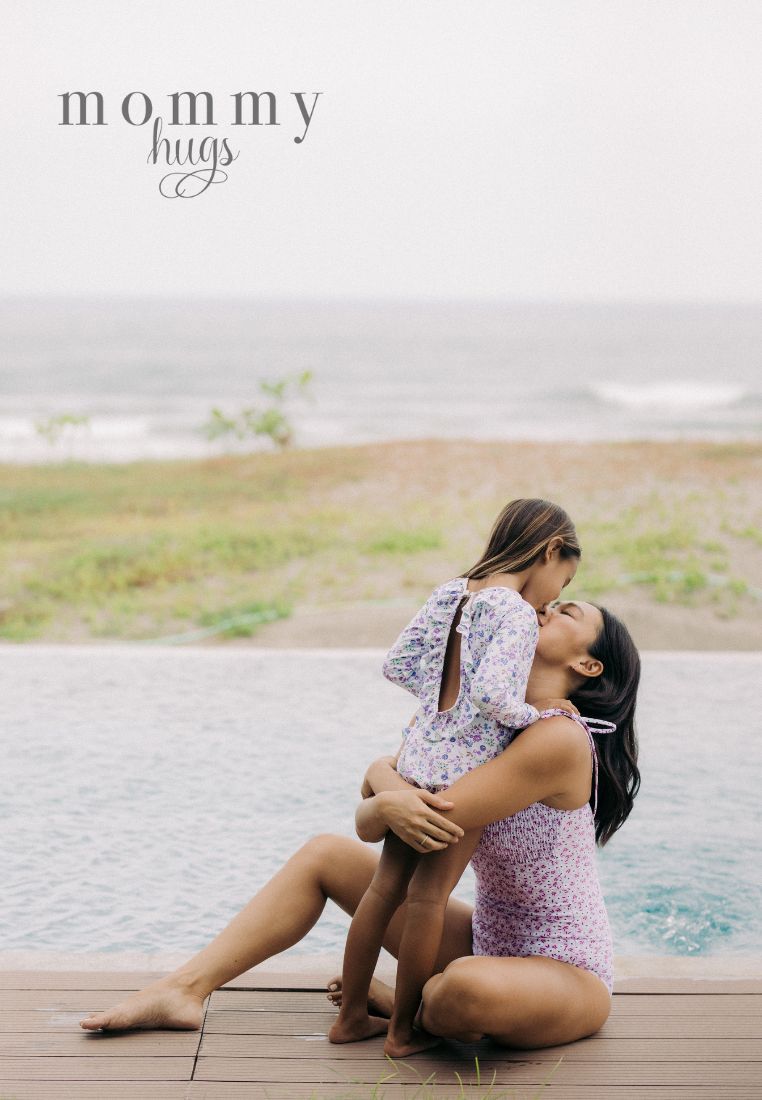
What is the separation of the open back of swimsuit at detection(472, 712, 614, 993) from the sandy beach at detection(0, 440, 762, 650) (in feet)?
15.2

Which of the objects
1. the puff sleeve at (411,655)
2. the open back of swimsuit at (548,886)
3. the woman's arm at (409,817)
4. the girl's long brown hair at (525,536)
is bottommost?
the open back of swimsuit at (548,886)

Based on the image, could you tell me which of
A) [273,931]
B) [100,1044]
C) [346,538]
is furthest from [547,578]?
[346,538]

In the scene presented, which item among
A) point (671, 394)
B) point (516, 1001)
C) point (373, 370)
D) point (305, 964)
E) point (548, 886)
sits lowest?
point (305, 964)

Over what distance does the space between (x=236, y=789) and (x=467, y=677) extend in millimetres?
1906

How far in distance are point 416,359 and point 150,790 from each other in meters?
19.4

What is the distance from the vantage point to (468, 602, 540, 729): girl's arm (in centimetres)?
160

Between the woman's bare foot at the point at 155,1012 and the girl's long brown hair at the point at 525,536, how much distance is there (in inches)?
27.0

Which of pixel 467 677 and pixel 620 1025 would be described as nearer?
pixel 467 677

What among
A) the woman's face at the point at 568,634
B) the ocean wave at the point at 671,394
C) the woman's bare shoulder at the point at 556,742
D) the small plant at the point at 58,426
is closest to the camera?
the woman's bare shoulder at the point at 556,742

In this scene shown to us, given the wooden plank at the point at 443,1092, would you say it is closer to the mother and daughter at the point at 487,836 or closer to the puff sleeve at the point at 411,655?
the mother and daughter at the point at 487,836

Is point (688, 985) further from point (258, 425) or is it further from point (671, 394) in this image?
point (671, 394)

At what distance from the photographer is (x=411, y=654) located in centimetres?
176

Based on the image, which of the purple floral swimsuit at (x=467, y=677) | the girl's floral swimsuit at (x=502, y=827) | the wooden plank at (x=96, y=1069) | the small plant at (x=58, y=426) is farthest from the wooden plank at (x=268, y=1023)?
the small plant at (x=58, y=426)

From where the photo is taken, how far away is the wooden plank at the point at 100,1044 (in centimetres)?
167
